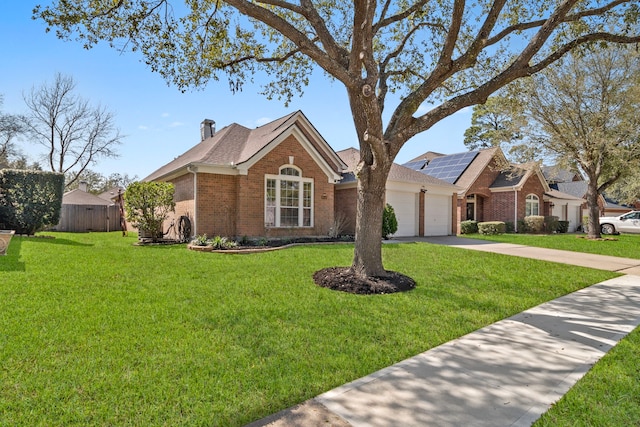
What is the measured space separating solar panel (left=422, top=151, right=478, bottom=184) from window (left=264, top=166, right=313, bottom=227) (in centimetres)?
1239

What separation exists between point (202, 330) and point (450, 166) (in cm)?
2419

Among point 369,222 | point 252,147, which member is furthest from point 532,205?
point 369,222

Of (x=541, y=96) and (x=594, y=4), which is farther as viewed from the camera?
(x=541, y=96)

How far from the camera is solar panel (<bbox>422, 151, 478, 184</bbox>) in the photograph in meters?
24.0

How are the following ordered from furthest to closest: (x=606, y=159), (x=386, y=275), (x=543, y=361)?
(x=606, y=159) < (x=386, y=275) < (x=543, y=361)

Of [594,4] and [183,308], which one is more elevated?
[594,4]

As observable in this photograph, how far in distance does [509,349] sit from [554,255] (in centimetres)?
982

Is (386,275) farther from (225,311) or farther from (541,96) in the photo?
(541,96)

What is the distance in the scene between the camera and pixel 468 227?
22062 millimetres

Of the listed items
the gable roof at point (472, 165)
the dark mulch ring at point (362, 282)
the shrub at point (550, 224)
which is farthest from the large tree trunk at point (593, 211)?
the dark mulch ring at point (362, 282)

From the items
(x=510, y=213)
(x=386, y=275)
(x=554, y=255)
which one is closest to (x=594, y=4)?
(x=554, y=255)

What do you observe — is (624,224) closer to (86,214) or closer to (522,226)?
(522,226)

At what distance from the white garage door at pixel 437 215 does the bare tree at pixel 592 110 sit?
6194 mm

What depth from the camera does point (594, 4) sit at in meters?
8.40
